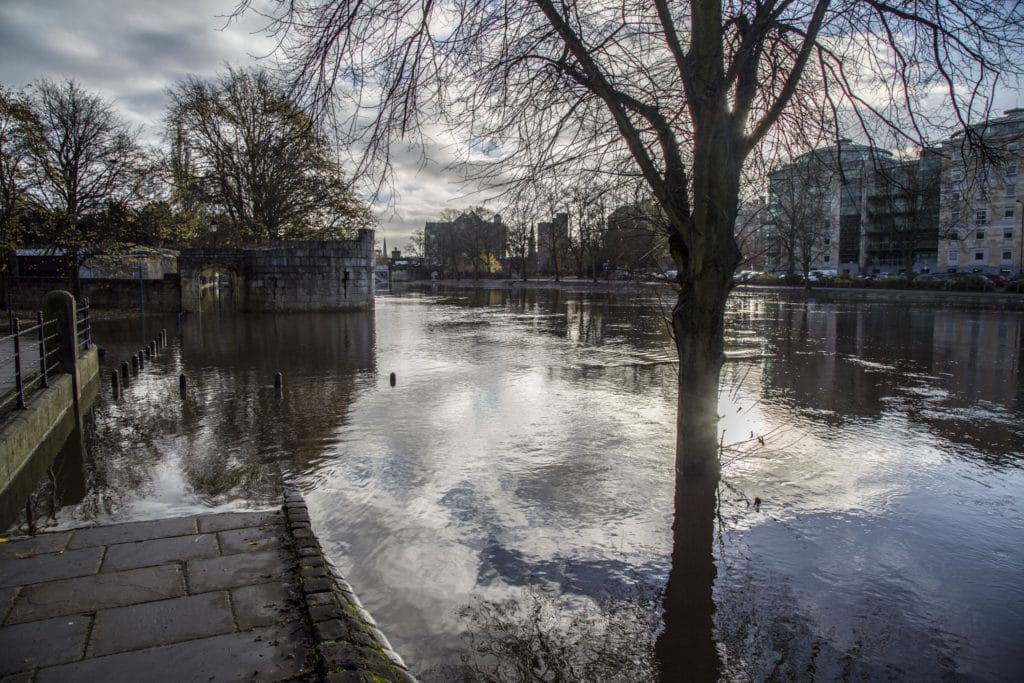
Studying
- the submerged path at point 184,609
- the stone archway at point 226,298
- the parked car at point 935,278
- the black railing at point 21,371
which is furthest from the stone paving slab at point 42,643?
the parked car at point 935,278

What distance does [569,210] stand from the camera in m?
8.13

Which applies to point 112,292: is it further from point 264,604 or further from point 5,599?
point 264,604

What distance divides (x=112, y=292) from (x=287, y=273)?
24.2 ft

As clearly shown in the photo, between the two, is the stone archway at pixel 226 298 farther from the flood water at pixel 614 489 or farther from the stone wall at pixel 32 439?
the stone wall at pixel 32 439

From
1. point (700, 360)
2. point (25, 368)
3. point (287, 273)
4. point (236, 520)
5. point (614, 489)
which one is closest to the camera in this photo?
point (236, 520)

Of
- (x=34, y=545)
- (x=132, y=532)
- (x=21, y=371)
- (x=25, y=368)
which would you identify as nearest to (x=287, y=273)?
(x=25, y=368)

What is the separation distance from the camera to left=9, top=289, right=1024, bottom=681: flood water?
4.49 metres

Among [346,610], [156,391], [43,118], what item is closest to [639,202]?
[346,610]

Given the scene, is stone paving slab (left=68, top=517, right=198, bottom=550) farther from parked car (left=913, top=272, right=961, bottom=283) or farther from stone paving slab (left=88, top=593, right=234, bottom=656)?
parked car (left=913, top=272, right=961, bottom=283)

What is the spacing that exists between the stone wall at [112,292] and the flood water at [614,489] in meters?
17.0

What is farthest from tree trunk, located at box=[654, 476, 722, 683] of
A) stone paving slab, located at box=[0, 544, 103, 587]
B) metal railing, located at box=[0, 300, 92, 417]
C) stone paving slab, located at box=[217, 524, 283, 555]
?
metal railing, located at box=[0, 300, 92, 417]

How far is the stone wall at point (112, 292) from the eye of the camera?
2745 cm

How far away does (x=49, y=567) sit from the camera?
4.34 metres

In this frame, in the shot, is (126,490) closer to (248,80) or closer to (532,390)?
(532,390)
